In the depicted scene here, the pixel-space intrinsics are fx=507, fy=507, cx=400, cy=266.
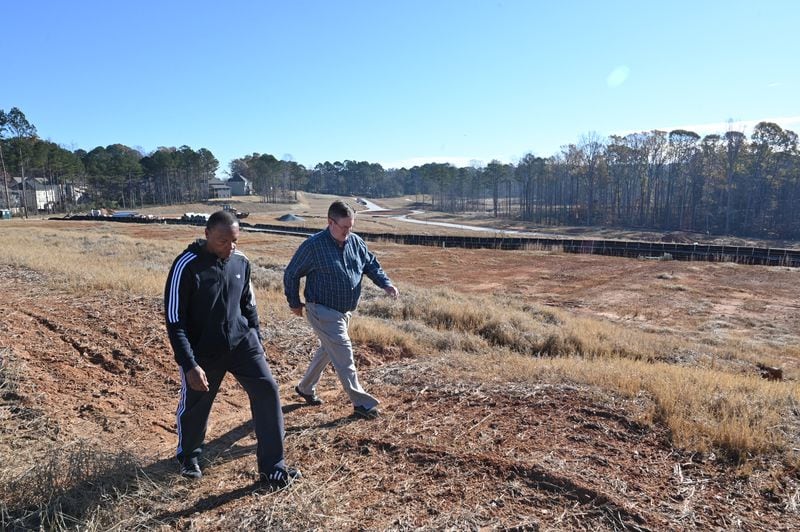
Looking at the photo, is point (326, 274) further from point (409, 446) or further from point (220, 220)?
point (409, 446)

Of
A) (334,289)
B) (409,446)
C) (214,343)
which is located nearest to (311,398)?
(334,289)

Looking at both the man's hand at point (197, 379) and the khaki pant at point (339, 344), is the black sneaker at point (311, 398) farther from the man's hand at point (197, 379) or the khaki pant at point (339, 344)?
the man's hand at point (197, 379)

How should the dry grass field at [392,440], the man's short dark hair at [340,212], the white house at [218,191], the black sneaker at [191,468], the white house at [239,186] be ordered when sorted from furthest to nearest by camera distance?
the white house at [239,186], the white house at [218,191], the man's short dark hair at [340,212], the black sneaker at [191,468], the dry grass field at [392,440]

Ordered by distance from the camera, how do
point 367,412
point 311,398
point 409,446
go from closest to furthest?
point 409,446 → point 367,412 → point 311,398

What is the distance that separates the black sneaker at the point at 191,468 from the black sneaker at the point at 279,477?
461mm

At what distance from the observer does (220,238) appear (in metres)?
3.32

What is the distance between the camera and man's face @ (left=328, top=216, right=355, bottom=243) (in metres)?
4.22

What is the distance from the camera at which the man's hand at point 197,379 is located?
3.12 metres

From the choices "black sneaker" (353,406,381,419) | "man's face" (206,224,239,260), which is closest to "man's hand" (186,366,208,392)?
"man's face" (206,224,239,260)

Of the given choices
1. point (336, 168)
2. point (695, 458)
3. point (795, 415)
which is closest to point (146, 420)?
point (695, 458)

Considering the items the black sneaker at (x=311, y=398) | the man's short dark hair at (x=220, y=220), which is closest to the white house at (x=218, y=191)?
the black sneaker at (x=311, y=398)

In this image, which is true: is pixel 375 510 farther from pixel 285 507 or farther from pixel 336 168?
pixel 336 168

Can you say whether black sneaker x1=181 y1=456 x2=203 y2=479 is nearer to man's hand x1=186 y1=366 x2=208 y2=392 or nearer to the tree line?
man's hand x1=186 y1=366 x2=208 y2=392

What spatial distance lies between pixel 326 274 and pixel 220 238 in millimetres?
1137
